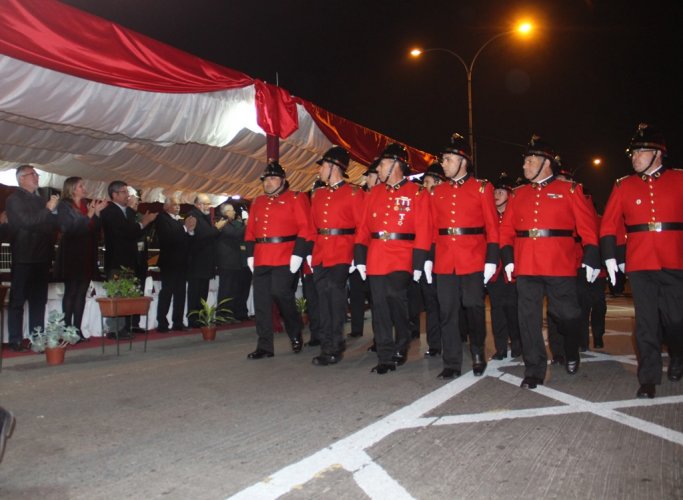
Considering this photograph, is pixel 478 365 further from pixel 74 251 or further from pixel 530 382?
pixel 74 251

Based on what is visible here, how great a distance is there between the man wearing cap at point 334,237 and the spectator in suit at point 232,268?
430 centimetres

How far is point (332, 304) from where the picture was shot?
7.46 m

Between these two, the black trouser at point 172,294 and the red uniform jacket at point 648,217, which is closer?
the red uniform jacket at point 648,217

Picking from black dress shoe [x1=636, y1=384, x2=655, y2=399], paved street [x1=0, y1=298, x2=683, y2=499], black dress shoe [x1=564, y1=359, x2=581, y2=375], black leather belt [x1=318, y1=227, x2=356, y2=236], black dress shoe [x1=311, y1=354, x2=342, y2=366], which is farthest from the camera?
black leather belt [x1=318, y1=227, x2=356, y2=236]

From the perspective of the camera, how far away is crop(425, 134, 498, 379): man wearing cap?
6.40 metres

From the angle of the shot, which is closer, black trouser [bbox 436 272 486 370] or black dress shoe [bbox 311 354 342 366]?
black trouser [bbox 436 272 486 370]

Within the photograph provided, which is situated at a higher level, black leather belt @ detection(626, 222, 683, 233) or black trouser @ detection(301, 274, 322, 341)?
black leather belt @ detection(626, 222, 683, 233)

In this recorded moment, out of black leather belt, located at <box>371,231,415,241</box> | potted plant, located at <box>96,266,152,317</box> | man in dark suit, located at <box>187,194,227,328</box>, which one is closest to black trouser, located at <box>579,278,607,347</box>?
black leather belt, located at <box>371,231,415,241</box>

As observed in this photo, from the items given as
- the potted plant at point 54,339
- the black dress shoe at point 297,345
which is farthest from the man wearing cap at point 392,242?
the potted plant at point 54,339

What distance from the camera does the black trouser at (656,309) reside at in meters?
5.64

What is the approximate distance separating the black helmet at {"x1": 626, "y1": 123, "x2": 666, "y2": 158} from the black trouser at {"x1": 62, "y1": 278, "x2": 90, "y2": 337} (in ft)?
22.6

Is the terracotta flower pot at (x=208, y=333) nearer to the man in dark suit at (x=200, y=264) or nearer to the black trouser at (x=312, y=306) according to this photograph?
the man in dark suit at (x=200, y=264)

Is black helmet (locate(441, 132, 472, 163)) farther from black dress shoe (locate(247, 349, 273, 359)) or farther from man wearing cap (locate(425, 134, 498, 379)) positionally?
black dress shoe (locate(247, 349, 273, 359))

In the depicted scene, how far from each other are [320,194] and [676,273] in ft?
12.6
